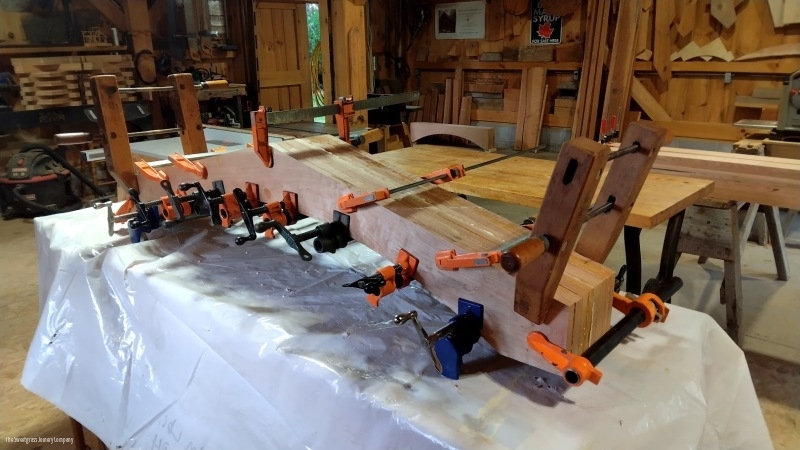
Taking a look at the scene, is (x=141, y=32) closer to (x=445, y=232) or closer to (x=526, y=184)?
(x=526, y=184)

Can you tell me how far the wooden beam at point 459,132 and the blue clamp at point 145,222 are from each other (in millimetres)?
1431

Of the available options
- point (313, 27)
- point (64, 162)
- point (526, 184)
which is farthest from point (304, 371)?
point (313, 27)

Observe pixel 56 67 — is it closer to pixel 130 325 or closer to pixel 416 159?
pixel 416 159

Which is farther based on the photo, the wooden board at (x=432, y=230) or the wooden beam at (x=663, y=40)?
the wooden beam at (x=663, y=40)

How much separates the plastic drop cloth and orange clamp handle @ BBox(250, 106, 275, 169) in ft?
1.03

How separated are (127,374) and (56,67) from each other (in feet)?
13.1

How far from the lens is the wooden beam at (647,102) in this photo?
4.99m

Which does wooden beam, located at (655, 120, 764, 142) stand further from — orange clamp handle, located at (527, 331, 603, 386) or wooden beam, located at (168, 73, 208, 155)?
orange clamp handle, located at (527, 331, 603, 386)

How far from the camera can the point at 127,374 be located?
130cm

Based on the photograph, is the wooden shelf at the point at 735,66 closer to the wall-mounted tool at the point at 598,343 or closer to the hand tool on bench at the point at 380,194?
the wall-mounted tool at the point at 598,343

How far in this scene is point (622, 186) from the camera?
3.30 feet

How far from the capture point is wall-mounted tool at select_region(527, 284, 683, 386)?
0.81 metres

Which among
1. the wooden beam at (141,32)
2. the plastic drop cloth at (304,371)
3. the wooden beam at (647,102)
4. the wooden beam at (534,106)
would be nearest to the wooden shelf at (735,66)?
the wooden beam at (647,102)

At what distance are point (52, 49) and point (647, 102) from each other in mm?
5294
